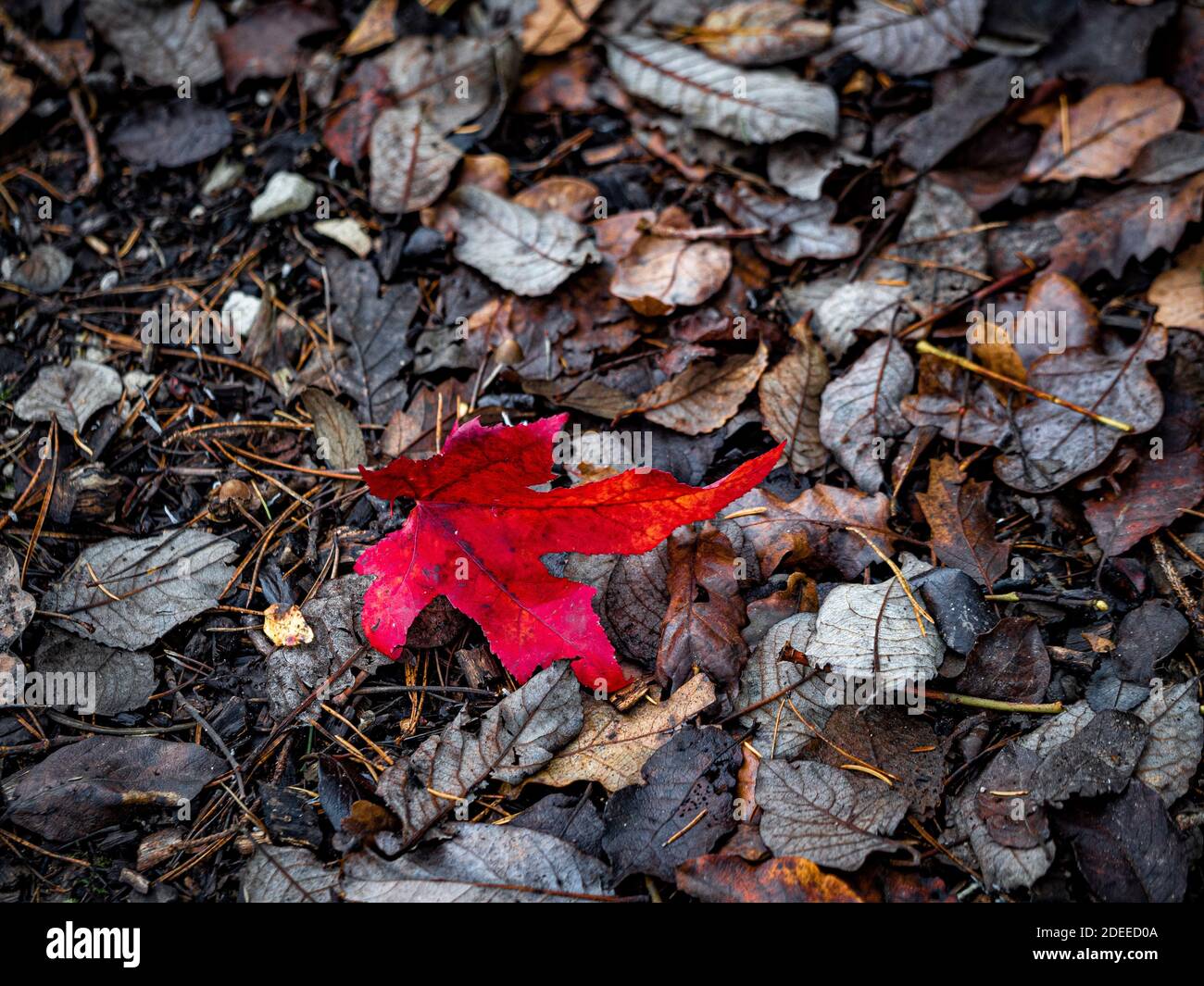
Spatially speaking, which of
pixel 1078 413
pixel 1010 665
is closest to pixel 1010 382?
pixel 1078 413

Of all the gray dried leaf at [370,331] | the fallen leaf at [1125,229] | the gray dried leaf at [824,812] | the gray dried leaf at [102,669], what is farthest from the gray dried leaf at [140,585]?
the fallen leaf at [1125,229]

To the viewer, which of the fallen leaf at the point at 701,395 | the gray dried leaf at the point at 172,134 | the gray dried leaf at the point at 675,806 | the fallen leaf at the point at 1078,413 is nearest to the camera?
the gray dried leaf at the point at 675,806

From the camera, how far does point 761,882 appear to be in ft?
5.42

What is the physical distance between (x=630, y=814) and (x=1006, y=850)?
754 millimetres

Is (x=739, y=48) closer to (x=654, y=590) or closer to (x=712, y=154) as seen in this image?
(x=712, y=154)

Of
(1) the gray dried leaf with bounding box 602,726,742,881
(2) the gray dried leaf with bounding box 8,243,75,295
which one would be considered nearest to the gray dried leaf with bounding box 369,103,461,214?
(2) the gray dried leaf with bounding box 8,243,75,295

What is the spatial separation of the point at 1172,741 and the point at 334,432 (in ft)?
7.02

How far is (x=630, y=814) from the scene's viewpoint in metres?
1.78

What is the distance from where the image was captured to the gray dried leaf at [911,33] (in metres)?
2.78

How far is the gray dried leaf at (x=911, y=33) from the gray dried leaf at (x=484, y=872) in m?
2.62

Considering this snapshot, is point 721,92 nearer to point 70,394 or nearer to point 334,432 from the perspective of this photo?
point 334,432

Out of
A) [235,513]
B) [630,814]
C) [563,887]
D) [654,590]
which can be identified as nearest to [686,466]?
[654,590]

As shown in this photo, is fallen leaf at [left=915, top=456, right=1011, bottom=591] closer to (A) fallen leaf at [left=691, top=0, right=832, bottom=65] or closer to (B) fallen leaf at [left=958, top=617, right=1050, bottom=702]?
(B) fallen leaf at [left=958, top=617, right=1050, bottom=702]

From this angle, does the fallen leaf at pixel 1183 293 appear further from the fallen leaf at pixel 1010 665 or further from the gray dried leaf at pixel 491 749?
the gray dried leaf at pixel 491 749
